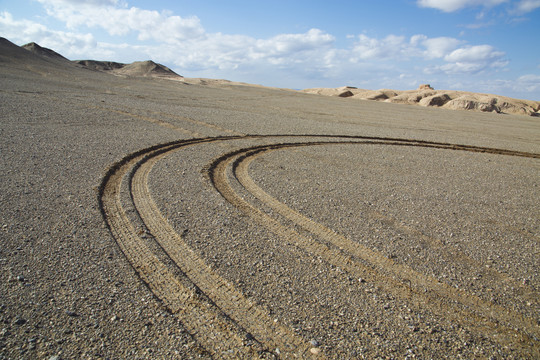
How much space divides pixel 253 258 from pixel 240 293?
64cm

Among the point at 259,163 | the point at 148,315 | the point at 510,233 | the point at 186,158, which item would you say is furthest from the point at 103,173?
the point at 510,233

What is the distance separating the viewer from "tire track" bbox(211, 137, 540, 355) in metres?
3.09

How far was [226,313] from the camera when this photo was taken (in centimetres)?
298

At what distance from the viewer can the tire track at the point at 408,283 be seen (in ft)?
10.1

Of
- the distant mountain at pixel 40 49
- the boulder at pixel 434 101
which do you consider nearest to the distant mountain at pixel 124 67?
the distant mountain at pixel 40 49

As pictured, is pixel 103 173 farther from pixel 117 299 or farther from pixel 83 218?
pixel 117 299

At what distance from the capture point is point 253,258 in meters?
3.86

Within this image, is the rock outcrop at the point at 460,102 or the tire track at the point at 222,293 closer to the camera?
the tire track at the point at 222,293

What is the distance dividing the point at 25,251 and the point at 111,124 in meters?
8.22

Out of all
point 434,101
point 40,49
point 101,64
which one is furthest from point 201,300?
point 101,64

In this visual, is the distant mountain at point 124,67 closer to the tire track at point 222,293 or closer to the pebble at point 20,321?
the tire track at point 222,293

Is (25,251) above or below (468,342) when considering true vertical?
above

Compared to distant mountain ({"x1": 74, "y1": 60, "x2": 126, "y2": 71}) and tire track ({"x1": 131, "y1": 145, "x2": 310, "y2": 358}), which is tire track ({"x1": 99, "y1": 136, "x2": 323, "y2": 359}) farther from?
distant mountain ({"x1": 74, "y1": 60, "x2": 126, "y2": 71})

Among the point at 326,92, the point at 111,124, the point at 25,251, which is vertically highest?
the point at 326,92
